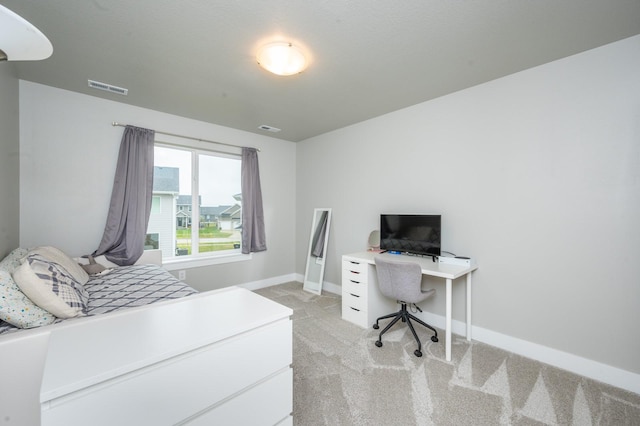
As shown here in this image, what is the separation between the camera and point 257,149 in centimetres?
425

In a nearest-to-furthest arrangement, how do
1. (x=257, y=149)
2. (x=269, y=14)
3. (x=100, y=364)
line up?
(x=100, y=364), (x=269, y=14), (x=257, y=149)

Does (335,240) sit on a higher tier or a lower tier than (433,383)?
higher

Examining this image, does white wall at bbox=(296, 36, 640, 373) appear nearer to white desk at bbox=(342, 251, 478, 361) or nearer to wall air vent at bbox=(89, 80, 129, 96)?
white desk at bbox=(342, 251, 478, 361)

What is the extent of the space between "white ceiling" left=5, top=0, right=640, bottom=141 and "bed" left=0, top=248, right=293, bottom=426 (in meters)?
1.81

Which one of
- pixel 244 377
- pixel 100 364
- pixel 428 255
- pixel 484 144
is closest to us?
pixel 100 364

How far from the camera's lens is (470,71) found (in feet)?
7.73

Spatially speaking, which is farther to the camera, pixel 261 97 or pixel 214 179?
pixel 214 179

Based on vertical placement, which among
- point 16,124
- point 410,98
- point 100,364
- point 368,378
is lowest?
point 368,378

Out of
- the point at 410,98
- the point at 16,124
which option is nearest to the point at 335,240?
the point at 410,98

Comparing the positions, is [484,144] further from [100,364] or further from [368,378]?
[100,364]

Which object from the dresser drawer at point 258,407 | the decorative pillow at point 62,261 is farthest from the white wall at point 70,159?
the dresser drawer at point 258,407

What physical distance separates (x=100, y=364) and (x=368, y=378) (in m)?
1.78

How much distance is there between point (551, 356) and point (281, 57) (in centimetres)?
329

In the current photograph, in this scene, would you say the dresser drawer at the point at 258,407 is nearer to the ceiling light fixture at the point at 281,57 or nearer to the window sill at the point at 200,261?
the ceiling light fixture at the point at 281,57
